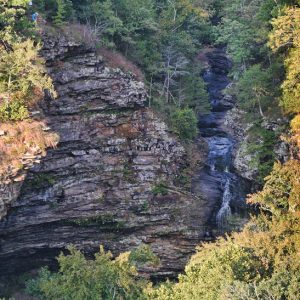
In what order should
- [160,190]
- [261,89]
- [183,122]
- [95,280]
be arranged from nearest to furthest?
[95,280], [261,89], [160,190], [183,122]

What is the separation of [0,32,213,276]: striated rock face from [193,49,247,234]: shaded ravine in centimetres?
99

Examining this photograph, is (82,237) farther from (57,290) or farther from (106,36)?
(106,36)

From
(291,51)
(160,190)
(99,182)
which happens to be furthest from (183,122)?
(291,51)

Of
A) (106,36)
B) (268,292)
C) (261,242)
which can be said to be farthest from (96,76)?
(268,292)

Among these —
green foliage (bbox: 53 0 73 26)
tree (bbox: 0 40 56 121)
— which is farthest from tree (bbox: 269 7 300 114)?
green foliage (bbox: 53 0 73 26)

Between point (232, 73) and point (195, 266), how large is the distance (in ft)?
75.6

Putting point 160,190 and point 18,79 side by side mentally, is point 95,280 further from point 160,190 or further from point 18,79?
point 18,79

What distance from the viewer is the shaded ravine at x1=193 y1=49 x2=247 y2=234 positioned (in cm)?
2894

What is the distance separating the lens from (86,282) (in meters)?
19.7

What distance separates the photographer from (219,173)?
31.3 meters

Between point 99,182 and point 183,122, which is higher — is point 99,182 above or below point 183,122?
below

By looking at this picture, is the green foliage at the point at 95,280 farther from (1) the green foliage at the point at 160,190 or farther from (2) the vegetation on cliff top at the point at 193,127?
(1) the green foliage at the point at 160,190

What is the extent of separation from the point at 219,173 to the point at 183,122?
4.75 metres

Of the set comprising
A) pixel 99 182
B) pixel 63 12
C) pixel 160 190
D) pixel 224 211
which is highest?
pixel 63 12
